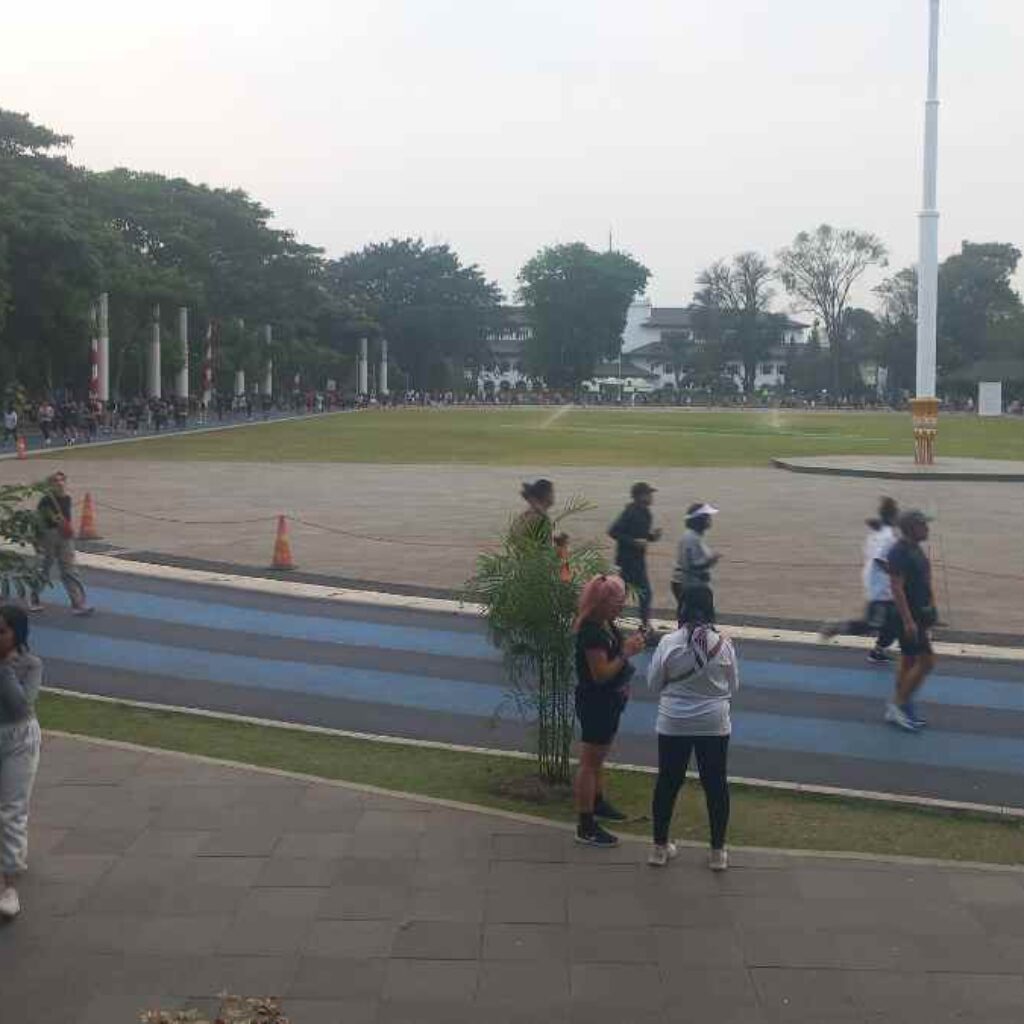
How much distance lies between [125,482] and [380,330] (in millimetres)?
76208

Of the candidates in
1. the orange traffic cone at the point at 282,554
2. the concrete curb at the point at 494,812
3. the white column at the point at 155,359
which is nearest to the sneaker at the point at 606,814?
the concrete curb at the point at 494,812

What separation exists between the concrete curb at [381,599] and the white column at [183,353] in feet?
170

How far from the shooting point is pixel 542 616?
8.11m

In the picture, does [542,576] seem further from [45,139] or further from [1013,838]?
[45,139]

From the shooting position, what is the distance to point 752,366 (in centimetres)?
12619

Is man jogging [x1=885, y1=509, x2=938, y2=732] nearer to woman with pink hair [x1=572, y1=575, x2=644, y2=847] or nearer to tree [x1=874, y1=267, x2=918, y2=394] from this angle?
woman with pink hair [x1=572, y1=575, x2=644, y2=847]

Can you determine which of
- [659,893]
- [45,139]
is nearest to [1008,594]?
[659,893]

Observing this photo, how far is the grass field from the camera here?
141ft

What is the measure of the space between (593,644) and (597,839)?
1042 millimetres

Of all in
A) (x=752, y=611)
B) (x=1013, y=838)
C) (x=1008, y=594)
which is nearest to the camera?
(x=1013, y=838)

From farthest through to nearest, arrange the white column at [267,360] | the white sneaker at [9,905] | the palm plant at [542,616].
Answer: the white column at [267,360], the palm plant at [542,616], the white sneaker at [9,905]

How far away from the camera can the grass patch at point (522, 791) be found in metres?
7.78

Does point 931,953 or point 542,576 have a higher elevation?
point 542,576

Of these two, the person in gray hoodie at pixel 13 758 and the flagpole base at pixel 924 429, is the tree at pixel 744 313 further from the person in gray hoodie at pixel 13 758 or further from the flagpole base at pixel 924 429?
the person in gray hoodie at pixel 13 758
